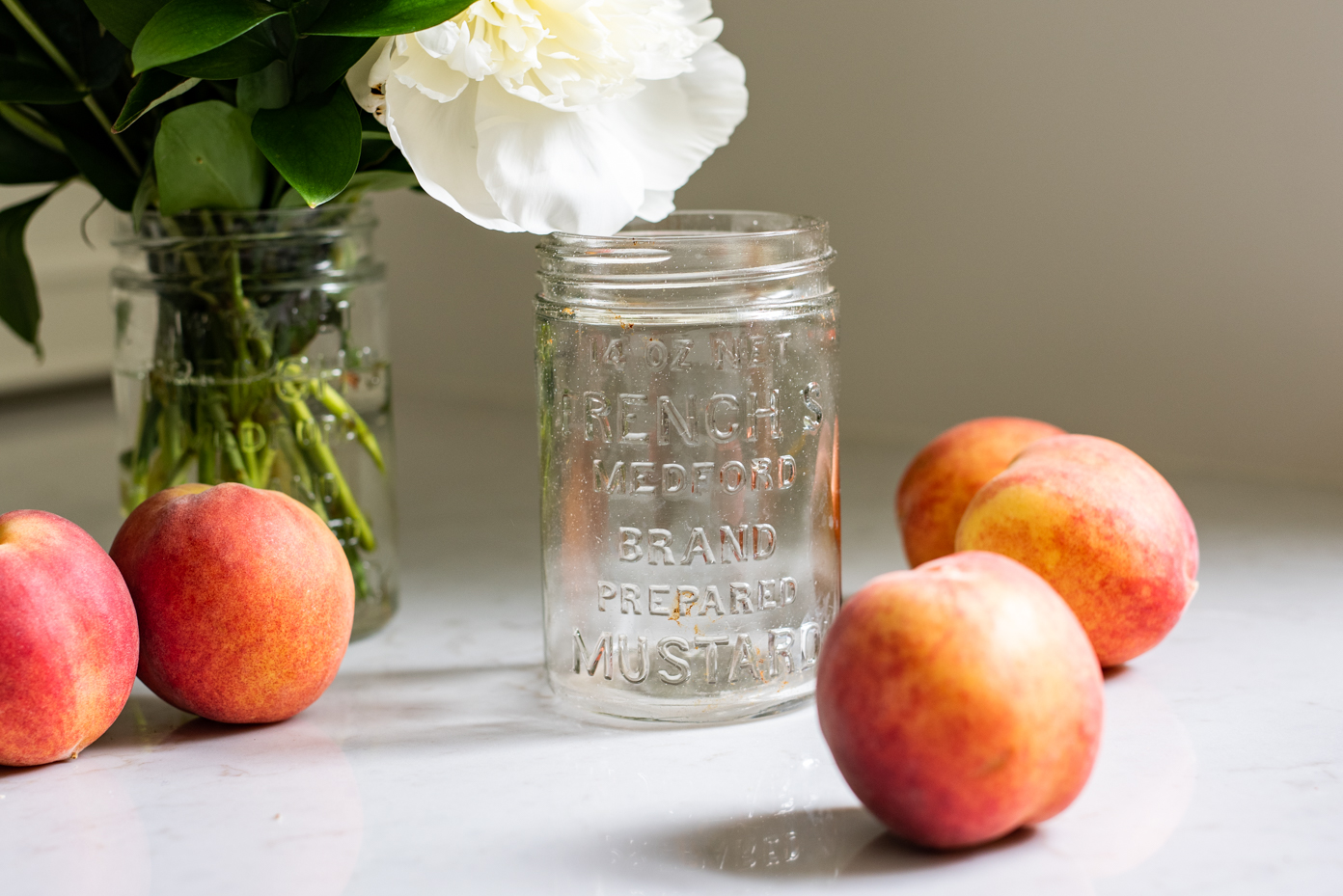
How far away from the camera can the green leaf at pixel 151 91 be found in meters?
0.54

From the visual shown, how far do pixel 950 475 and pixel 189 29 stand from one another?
0.43 meters

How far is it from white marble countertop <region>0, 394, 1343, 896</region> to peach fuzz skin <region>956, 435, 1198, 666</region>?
38 millimetres

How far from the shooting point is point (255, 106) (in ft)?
1.95

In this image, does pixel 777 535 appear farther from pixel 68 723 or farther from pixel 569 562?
pixel 68 723

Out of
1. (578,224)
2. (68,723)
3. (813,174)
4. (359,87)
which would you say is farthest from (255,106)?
(813,174)

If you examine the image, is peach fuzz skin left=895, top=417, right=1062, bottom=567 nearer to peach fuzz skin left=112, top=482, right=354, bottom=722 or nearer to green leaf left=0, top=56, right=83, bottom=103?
peach fuzz skin left=112, top=482, right=354, bottom=722

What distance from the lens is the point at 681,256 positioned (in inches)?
21.5

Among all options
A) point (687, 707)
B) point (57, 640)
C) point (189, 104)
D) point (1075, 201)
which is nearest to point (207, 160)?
point (189, 104)

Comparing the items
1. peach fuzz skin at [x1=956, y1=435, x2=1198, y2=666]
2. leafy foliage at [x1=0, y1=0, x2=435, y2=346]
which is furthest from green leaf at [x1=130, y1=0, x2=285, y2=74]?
peach fuzz skin at [x1=956, y1=435, x2=1198, y2=666]

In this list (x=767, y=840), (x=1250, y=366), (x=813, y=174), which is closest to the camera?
(x=767, y=840)

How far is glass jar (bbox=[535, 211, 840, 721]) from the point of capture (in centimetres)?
55

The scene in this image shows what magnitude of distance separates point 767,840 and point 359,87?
35cm

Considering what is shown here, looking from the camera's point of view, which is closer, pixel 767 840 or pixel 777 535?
pixel 767 840

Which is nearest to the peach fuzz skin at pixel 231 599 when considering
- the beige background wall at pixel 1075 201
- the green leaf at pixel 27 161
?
the green leaf at pixel 27 161
